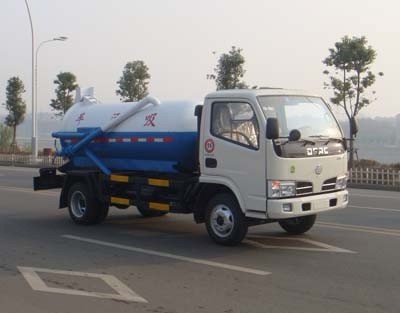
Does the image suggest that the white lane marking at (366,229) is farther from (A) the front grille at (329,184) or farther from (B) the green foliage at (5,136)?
(B) the green foliage at (5,136)

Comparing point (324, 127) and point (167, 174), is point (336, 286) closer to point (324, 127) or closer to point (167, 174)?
point (324, 127)

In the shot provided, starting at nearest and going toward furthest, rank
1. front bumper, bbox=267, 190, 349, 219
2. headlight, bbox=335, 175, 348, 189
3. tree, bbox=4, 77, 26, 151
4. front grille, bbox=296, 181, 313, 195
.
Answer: front bumper, bbox=267, 190, 349, 219, front grille, bbox=296, 181, 313, 195, headlight, bbox=335, 175, 348, 189, tree, bbox=4, 77, 26, 151

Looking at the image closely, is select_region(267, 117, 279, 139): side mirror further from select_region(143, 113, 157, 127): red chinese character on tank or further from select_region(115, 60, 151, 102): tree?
select_region(115, 60, 151, 102): tree

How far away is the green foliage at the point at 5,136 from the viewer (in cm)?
4776

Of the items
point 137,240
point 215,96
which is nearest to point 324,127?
point 215,96

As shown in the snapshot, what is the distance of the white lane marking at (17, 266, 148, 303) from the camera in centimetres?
659

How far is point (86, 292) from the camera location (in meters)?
6.75

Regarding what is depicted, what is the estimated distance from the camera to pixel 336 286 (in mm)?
6875

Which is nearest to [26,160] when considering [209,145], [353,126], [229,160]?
[353,126]

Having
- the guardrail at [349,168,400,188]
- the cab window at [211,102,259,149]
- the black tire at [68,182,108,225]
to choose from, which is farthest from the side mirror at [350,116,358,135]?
the guardrail at [349,168,400,188]

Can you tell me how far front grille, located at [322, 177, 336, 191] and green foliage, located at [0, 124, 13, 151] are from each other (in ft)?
136

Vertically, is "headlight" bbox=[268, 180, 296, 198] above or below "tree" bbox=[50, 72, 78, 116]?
below

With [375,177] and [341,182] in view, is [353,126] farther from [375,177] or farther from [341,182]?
[375,177]

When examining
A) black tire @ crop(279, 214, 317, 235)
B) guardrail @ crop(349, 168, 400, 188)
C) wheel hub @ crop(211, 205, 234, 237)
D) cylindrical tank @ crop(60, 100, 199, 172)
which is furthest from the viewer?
guardrail @ crop(349, 168, 400, 188)
